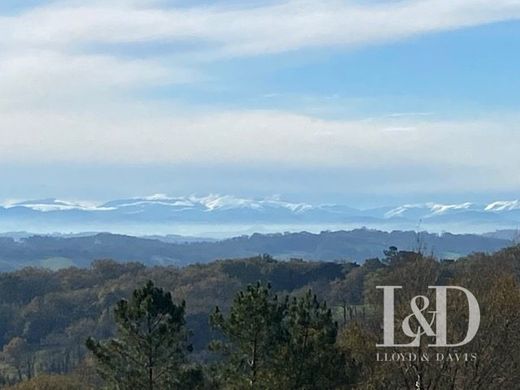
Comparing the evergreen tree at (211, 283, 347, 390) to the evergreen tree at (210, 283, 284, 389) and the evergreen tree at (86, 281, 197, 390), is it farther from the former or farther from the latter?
the evergreen tree at (86, 281, 197, 390)

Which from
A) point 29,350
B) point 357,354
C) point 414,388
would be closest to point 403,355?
point 414,388

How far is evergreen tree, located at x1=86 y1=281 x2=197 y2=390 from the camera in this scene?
78.6ft

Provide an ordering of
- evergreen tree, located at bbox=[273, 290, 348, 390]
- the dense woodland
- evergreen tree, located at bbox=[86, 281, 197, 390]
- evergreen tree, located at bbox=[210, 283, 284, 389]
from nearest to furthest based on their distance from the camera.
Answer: the dense woodland → evergreen tree, located at bbox=[86, 281, 197, 390] → evergreen tree, located at bbox=[273, 290, 348, 390] → evergreen tree, located at bbox=[210, 283, 284, 389]

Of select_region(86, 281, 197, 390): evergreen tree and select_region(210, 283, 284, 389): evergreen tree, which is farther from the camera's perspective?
select_region(210, 283, 284, 389): evergreen tree

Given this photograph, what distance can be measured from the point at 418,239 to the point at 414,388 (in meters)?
3.61

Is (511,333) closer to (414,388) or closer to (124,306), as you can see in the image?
(414,388)

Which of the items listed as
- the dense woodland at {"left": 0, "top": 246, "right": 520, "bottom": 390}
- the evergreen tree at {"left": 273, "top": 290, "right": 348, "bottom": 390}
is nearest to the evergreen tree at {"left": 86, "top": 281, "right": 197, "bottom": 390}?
the dense woodland at {"left": 0, "top": 246, "right": 520, "bottom": 390}

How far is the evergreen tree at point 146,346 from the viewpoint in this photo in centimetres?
2395

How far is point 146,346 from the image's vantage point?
24094mm

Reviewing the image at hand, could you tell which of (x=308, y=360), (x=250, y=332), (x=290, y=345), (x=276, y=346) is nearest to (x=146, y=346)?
(x=250, y=332)

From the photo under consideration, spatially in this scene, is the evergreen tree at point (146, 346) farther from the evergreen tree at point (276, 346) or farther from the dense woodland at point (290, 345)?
the evergreen tree at point (276, 346)

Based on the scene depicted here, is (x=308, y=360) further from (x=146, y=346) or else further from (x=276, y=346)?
(x=146, y=346)

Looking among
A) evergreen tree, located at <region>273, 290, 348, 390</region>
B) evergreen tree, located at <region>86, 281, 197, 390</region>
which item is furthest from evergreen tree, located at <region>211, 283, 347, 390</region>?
evergreen tree, located at <region>86, 281, 197, 390</region>

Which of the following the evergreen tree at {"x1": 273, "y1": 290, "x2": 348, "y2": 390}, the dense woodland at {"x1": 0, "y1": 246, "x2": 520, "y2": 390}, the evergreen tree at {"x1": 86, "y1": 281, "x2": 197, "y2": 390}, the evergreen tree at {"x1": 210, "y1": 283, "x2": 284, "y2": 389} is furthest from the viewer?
the evergreen tree at {"x1": 210, "y1": 283, "x2": 284, "y2": 389}
